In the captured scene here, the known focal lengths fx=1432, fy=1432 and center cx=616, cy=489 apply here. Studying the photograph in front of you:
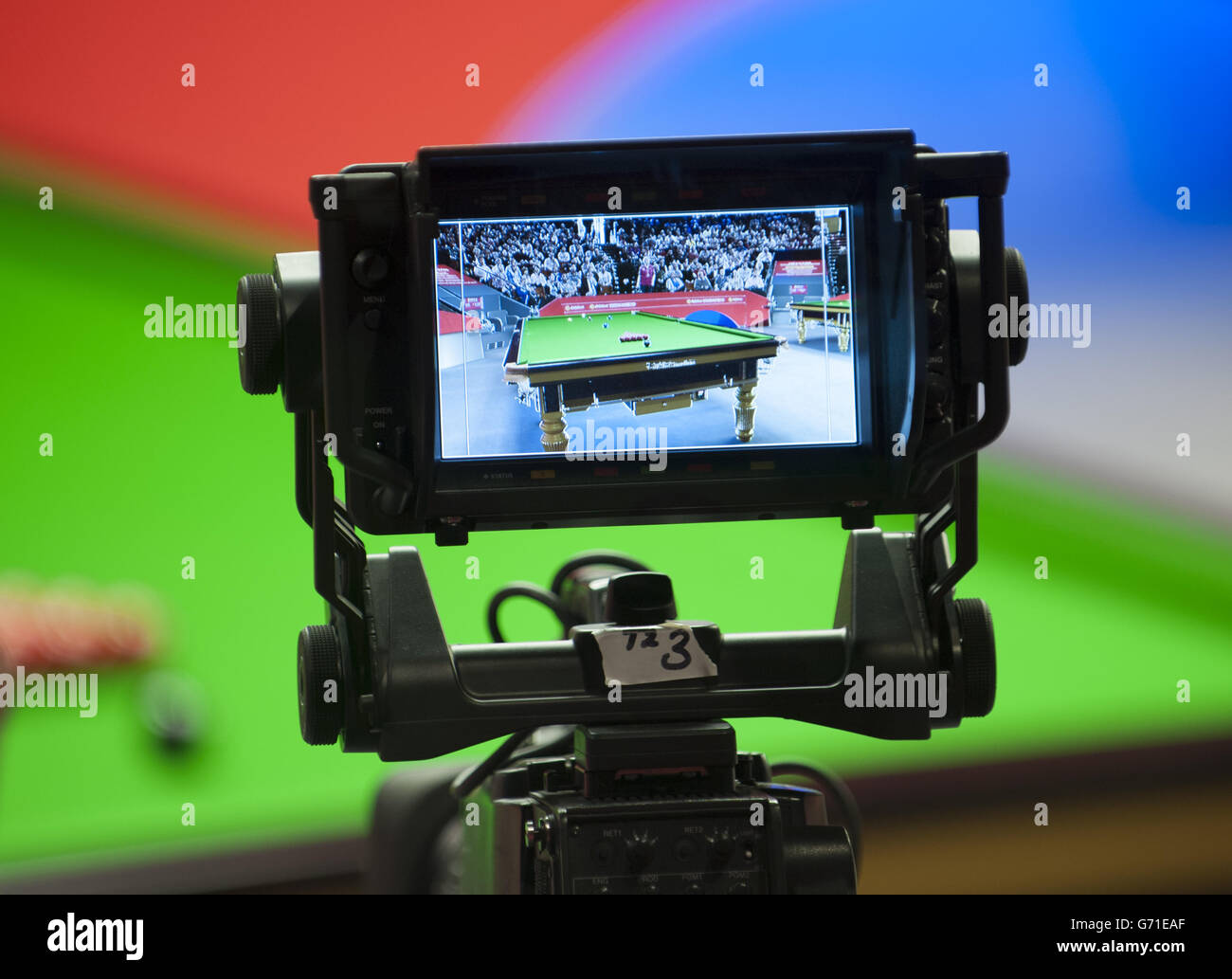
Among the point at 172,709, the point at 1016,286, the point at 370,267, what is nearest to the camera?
the point at 370,267


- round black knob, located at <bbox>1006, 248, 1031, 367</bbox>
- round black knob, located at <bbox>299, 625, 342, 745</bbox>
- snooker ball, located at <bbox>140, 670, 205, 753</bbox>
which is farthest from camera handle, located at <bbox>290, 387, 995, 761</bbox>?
snooker ball, located at <bbox>140, 670, 205, 753</bbox>

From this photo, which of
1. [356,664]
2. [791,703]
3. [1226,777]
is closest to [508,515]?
[356,664]

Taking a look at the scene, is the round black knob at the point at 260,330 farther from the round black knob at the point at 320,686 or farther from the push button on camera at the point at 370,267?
the round black knob at the point at 320,686

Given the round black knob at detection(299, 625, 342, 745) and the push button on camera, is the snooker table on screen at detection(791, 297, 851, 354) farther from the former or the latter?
the round black knob at detection(299, 625, 342, 745)

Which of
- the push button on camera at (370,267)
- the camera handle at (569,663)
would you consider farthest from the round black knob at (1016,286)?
the push button on camera at (370,267)

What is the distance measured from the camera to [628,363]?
5.44 ft

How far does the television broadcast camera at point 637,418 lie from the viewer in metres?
1.56

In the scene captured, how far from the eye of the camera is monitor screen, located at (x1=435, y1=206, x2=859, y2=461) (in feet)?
5.27

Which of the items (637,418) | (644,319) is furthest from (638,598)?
(644,319)

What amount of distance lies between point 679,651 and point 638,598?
0.08 metres

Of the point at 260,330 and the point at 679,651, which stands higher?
the point at 260,330

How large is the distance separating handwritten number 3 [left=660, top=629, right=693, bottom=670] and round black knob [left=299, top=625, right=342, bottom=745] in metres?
0.37

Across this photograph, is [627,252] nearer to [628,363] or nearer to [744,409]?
[628,363]
